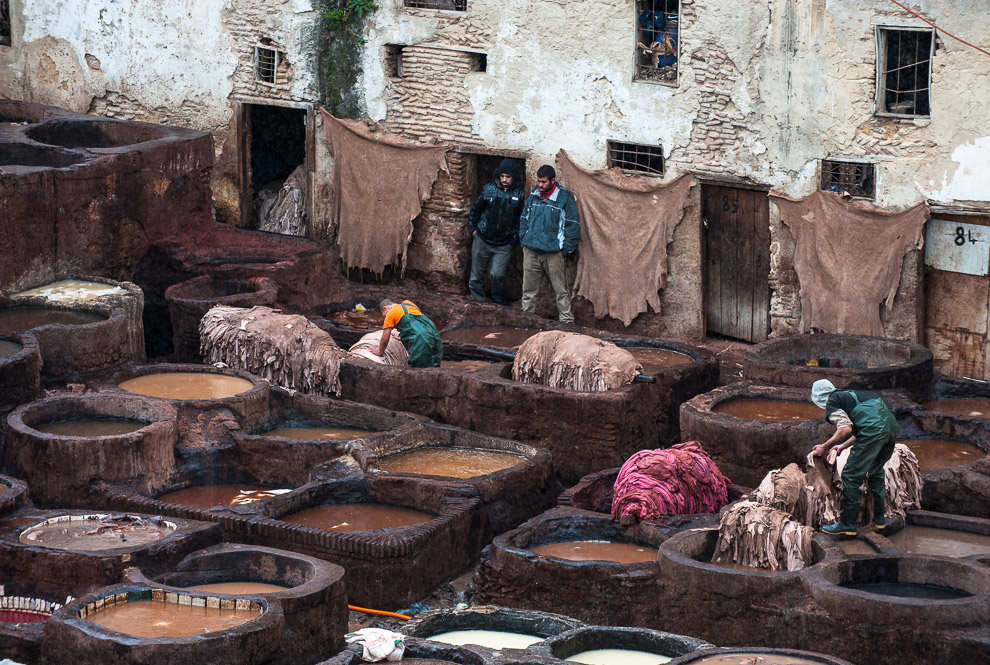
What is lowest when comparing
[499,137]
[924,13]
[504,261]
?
[504,261]

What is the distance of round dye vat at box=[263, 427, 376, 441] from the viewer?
14.1 metres

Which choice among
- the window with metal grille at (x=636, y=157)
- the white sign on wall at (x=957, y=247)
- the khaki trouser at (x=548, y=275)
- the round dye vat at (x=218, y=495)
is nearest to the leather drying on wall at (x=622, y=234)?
the window with metal grille at (x=636, y=157)

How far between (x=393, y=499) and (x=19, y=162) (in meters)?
7.29

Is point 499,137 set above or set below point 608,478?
above

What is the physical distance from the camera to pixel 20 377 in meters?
13.8

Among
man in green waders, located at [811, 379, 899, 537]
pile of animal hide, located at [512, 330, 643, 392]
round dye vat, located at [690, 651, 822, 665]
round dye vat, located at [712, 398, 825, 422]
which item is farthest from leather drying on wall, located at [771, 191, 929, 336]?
round dye vat, located at [690, 651, 822, 665]

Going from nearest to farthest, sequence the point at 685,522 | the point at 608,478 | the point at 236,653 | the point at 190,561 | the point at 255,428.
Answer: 1. the point at 236,653
2. the point at 190,561
3. the point at 685,522
4. the point at 608,478
5. the point at 255,428

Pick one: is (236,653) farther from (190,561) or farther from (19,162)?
(19,162)

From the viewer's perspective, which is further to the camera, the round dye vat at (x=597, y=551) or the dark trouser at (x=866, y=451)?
the round dye vat at (x=597, y=551)

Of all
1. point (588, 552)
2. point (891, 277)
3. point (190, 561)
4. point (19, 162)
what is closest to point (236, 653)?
point (190, 561)

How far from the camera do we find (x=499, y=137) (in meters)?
18.3

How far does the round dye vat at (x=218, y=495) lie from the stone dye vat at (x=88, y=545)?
116cm

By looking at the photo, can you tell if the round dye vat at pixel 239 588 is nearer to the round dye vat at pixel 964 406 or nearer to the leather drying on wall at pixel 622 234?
the round dye vat at pixel 964 406

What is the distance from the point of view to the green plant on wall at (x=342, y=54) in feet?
61.9
